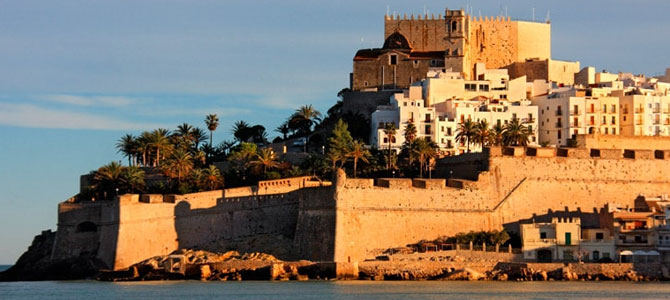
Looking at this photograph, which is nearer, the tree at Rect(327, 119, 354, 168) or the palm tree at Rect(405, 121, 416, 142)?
the tree at Rect(327, 119, 354, 168)

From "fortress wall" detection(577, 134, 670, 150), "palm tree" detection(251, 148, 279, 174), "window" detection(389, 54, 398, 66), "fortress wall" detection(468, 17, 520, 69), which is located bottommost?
"palm tree" detection(251, 148, 279, 174)

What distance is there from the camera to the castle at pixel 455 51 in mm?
76938

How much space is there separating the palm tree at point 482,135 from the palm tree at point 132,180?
1499 centimetres

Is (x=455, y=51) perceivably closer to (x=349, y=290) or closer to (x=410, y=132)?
(x=410, y=132)

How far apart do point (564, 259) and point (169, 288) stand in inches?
601

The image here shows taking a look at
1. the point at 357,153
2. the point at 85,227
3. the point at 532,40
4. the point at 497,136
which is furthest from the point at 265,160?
the point at 532,40

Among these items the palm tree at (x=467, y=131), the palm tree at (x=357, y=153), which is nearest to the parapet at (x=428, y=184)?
the palm tree at (x=357, y=153)

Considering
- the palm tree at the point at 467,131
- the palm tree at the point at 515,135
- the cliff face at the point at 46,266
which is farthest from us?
the palm tree at the point at 467,131

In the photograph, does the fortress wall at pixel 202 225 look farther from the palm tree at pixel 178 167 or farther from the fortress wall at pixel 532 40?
the fortress wall at pixel 532 40

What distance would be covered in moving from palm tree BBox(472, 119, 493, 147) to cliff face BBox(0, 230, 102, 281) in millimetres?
18121

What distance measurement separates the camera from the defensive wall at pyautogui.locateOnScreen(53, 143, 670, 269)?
189 ft

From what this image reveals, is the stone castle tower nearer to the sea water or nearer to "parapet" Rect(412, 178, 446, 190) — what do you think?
"parapet" Rect(412, 178, 446, 190)

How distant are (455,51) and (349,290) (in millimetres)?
28473

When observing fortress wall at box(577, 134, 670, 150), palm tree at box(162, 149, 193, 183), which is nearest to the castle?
fortress wall at box(577, 134, 670, 150)
